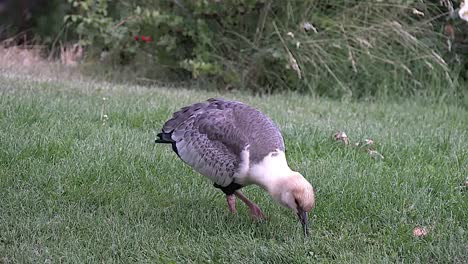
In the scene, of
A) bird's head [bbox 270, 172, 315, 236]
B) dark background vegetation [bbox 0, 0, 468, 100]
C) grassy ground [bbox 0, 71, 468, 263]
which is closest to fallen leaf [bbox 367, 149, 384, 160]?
grassy ground [bbox 0, 71, 468, 263]

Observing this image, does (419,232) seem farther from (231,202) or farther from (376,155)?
(376,155)

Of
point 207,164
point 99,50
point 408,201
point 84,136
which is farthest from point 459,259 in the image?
point 99,50

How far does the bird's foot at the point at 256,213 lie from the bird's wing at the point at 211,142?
27 centimetres

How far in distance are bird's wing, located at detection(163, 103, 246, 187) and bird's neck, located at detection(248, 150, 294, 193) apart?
0.45 feet

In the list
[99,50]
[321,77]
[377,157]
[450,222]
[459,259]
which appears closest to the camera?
[459,259]

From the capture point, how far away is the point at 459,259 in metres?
3.95

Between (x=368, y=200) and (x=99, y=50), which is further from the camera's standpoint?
(x=99, y=50)

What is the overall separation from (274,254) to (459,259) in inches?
39.9

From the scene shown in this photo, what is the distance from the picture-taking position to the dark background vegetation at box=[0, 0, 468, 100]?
9.25m

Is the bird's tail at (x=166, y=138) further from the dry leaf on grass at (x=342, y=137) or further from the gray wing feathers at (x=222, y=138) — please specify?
the dry leaf on grass at (x=342, y=137)

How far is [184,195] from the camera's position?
195 inches

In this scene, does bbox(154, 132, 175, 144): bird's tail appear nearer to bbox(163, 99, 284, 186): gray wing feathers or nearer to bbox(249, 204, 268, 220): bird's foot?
bbox(163, 99, 284, 186): gray wing feathers

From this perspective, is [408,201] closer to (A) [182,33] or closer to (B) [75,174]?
(B) [75,174]

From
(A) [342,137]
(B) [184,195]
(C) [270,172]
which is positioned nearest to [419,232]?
(C) [270,172]
